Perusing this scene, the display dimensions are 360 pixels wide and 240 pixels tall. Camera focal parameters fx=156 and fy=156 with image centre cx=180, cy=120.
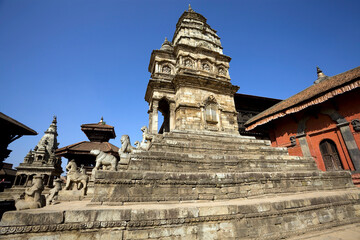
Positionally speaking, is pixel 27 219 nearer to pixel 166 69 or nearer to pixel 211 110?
pixel 211 110

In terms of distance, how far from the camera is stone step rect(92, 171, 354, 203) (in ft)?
13.4

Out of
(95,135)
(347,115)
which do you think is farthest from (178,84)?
(95,135)

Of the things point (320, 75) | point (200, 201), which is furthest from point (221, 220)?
point (320, 75)

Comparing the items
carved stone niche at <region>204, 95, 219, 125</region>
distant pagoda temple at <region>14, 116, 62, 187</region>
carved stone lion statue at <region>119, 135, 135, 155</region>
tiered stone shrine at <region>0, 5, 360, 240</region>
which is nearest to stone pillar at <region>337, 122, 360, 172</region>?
tiered stone shrine at <region>0, 5, 360, 240</region>

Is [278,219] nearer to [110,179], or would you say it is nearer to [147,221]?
[147,221]

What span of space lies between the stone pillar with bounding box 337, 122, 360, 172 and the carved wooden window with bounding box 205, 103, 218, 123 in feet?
23.7

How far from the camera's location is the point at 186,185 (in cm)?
461

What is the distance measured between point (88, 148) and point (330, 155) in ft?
61.0

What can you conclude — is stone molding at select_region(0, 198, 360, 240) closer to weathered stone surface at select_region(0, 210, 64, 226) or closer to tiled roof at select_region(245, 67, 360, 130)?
weathered stone surface at select_region(0, 210, 64, 226)

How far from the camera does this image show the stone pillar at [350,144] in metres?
7.94

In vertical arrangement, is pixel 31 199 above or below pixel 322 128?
below

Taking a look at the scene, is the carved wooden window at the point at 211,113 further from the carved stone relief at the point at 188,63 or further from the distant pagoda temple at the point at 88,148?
the distant pagoda temple at the point at 88,148

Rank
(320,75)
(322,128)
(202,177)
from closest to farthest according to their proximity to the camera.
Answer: (202,177)
(322,128)
(320,75)

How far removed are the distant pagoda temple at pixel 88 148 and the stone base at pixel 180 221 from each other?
37.4 feet
